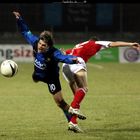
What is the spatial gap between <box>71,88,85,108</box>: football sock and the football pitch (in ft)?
1.71

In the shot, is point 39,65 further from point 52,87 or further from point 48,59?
point 52,87

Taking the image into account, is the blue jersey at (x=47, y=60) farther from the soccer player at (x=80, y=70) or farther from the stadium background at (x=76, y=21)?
the stadium background at (x=76, y=21)

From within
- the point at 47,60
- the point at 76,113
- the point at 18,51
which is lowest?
the point at 18,51

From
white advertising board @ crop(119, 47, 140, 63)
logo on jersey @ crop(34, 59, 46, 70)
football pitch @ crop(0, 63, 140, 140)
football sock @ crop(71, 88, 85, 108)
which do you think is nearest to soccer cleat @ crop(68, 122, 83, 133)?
football pitch @ crop(0, 63, 140, 140)

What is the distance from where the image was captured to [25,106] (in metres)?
14.6

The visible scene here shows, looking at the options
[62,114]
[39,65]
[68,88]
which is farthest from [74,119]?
[68,88]

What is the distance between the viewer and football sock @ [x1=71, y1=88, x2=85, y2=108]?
10.6 metres

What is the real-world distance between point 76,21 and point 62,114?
22542mm

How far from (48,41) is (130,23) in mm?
25857

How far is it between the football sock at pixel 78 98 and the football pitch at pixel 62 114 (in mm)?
521

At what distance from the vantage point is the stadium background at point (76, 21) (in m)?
34.6

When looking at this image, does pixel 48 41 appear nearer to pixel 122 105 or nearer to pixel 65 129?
pixel 65 129

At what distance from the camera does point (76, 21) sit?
35.4m

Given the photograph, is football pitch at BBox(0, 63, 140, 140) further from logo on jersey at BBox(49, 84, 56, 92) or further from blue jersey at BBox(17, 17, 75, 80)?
blue jersey at BBox(17, 17, 75, 80)
